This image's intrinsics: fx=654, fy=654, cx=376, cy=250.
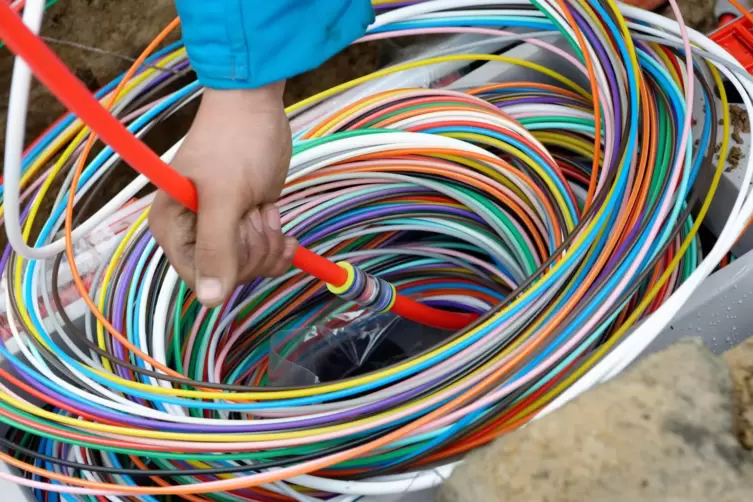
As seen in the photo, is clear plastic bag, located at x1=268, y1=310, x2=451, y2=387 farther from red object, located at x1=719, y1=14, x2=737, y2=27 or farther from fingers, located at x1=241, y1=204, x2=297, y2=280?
red object, located at x1=719, y1=14, x2=737, y2=27

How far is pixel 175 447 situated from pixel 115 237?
14.3 inches

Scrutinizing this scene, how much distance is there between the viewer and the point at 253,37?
0.50 metres

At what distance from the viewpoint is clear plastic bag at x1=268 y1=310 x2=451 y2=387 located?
90 centimetres

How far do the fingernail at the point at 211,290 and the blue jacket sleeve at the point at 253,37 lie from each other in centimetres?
15

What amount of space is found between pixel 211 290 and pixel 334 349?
1.57 feet

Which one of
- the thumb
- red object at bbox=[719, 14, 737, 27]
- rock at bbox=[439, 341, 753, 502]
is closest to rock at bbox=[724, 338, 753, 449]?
rock at bbox=[439, 341, 753, 502]

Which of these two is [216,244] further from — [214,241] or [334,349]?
[334,349]

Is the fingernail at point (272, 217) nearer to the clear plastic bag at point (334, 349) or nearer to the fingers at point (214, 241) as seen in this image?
the fingers at point (214, 241)

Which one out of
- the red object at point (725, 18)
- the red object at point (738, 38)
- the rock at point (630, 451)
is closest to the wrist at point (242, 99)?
the rock at point (630, 451)

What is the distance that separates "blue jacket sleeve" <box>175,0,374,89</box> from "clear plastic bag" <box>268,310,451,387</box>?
44 cm

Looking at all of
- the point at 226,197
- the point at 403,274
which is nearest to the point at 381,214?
the point at 403,274

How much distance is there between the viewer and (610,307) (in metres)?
0.64

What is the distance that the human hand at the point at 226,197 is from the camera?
0.48 metres

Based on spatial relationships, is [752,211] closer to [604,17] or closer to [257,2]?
[604,17]
